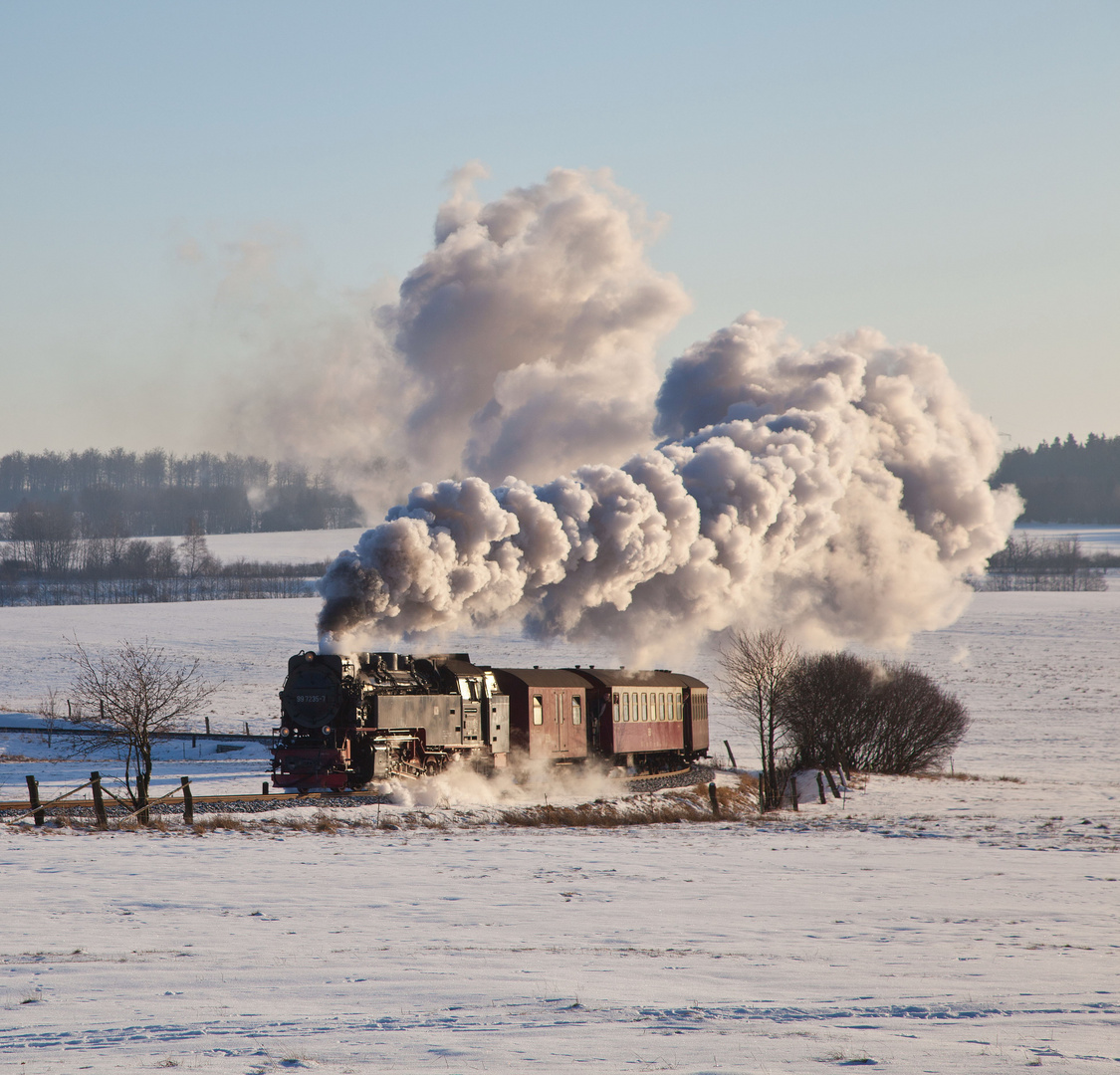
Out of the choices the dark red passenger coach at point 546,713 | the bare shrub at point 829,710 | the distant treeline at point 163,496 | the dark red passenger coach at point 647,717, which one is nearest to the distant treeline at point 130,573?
the distant treeline at point 163,496

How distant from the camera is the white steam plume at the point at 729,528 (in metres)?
26.3

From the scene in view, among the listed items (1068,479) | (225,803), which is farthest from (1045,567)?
(225,803)

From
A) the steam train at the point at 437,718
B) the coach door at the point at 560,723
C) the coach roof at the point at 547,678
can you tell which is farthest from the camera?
the coach door at the point at 560,723

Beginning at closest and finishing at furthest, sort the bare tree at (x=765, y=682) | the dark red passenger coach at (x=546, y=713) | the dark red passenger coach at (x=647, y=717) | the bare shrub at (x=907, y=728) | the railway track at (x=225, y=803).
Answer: the railway track at (x=225, y=803), the bare tree at (x=765, y=682), the dark red passenger coach at (x=546, y=713), the dark red passenger coach at (x=647, y=717), the bare shrub at (x=907, y=728)

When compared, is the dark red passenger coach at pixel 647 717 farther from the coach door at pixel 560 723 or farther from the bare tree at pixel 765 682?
the bare tree at pixel 765 682

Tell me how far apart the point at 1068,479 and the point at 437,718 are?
16766cm

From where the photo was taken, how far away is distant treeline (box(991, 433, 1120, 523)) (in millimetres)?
166750

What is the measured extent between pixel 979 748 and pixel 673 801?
24.4 meters

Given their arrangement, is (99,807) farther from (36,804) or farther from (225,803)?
(225,803)

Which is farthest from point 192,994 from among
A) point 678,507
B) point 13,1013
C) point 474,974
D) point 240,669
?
point 240,669

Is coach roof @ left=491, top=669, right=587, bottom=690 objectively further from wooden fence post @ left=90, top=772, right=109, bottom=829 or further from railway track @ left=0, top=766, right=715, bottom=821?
wooden fence post @ left=90, top=772, right=109, bottom=829

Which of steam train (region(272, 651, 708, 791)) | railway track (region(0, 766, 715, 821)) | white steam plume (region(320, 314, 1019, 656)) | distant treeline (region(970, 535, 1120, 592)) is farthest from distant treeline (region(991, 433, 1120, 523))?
railway track (region(0, 766, 715, 821))

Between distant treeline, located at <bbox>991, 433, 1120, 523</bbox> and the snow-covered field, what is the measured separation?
504ft

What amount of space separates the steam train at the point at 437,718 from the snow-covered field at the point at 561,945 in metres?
1.47
